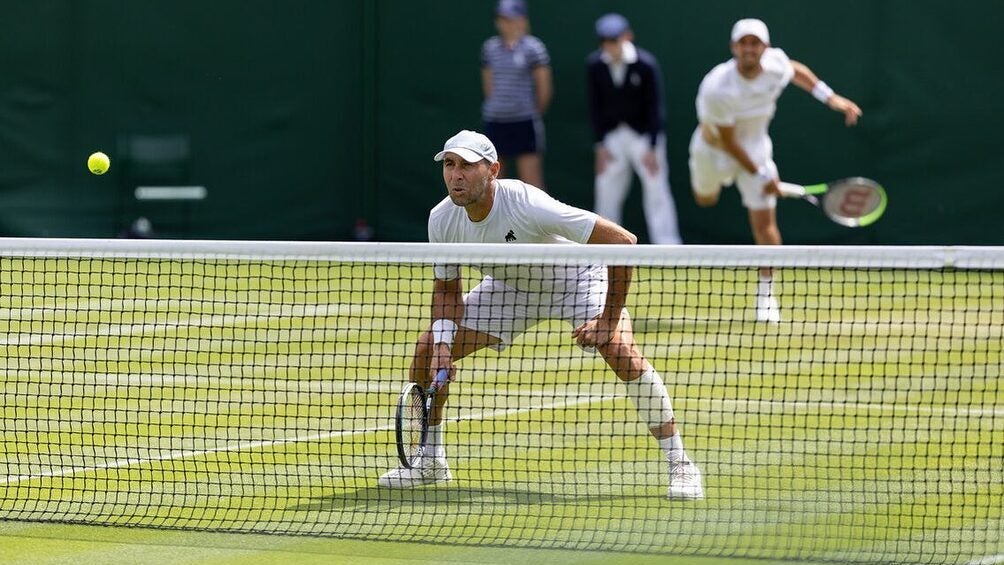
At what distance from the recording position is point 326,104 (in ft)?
54.1

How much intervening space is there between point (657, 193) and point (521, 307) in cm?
904

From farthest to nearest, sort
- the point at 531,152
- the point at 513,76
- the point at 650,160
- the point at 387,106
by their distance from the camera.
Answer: the point at 387,106 → the point at 531,152 → the point at 513,76 → the point at 650,160

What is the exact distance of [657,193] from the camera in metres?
15.1

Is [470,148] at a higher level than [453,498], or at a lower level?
higher

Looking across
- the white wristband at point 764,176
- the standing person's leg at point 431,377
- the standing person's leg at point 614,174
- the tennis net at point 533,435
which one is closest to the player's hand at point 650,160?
the standing person's leg at point 614,174

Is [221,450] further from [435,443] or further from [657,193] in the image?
[657,193]

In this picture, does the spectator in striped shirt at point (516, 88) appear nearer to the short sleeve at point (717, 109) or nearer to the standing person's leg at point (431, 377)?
the short sleeve at point (717, 109)

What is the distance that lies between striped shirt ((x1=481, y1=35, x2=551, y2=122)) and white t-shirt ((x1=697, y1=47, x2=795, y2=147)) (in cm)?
414

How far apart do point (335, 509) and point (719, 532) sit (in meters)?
1.22

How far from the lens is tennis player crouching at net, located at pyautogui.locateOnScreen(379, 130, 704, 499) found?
580 cm

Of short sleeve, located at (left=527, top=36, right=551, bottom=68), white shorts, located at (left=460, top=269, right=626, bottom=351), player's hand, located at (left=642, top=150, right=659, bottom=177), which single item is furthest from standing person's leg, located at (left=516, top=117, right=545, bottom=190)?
white shorts, located at (left=460, top=269, right=626, bottom=351)

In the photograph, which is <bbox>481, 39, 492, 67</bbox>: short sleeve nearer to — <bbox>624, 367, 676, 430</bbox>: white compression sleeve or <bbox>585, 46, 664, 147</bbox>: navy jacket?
<bbox>585, 46, 664, 147</bbox>: navy jacket

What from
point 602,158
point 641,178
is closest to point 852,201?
point 641,178

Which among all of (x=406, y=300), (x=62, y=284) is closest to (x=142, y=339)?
(x=62, y=284)
